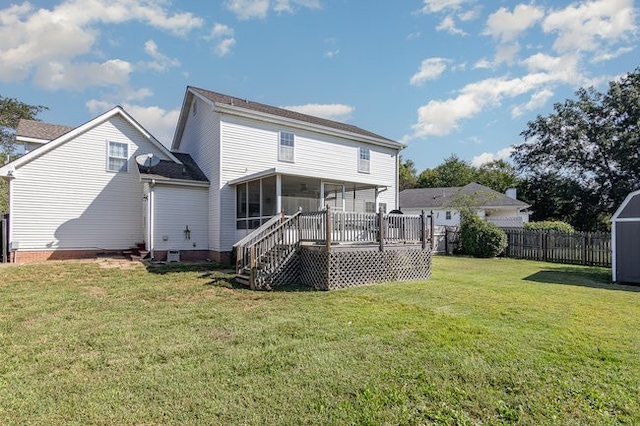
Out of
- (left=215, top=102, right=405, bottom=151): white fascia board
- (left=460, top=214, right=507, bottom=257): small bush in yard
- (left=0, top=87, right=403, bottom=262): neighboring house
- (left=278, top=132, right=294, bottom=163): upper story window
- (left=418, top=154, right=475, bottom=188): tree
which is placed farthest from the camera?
(left=418, top=154, right=475, bottom=188): tree

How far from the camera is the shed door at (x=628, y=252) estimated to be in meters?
10.9

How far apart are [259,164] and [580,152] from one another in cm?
3060

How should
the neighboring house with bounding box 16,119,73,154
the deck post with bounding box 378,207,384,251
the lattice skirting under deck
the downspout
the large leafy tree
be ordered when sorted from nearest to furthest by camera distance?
the lattice skirting under deck, the deck post with bounding box 378,207,384,251, the downspout, the neighboring house with bounding box 16,119,73,154, the large leafy tree

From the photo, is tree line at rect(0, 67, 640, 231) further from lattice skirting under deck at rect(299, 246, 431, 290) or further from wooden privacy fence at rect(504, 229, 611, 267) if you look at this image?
lattice skirting under deck at rect(299, 246, 431, 290)

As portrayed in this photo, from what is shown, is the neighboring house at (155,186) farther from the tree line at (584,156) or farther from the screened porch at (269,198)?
the tree line at (584,156)

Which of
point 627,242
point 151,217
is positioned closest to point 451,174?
point 627,242

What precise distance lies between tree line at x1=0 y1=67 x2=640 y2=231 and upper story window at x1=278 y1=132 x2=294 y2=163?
23.0 meters

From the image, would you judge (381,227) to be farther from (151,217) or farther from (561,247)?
(561,247)

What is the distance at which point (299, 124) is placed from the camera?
15898mm

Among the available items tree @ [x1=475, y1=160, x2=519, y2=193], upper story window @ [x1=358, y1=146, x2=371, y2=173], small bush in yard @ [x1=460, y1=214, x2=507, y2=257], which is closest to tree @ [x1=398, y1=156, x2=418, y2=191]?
tree @ [x1=475, y1=160, x2=519, y2=193]

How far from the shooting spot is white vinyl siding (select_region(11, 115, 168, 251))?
42.3 feet

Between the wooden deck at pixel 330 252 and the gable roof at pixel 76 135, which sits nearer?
the wooden deck at pixel 330 252

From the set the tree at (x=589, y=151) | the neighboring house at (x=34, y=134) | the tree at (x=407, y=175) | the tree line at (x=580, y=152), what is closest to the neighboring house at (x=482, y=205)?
Result: the tree line at (x=580, y=152)

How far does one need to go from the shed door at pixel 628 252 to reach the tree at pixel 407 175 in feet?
145
